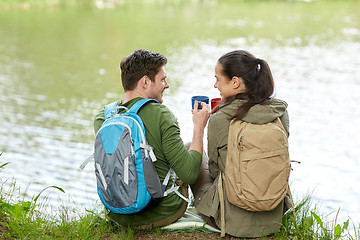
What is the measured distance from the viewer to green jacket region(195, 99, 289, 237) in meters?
2.62

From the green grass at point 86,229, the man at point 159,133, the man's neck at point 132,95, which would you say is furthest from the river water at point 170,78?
the man's neck at point 132,95

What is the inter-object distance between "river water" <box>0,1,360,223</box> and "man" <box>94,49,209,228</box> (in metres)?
1.14

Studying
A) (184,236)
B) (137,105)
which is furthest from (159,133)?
(184,236)

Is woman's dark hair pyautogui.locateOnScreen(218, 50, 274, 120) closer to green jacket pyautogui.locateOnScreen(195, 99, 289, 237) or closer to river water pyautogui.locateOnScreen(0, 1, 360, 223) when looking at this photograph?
green jacket pyautogui.locateOnScreen(195, 99, 289, 237)

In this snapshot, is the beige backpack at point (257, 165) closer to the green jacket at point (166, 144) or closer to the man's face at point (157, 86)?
the green jacket at point (166, 144)

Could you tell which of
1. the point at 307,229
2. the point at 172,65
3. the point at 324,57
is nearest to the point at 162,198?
the point at 307,229

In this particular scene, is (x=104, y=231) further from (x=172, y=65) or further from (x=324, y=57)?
(x=324, y=57)

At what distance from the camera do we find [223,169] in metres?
2.70

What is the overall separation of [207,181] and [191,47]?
12.0m

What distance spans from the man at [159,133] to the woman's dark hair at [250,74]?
0.88 ft

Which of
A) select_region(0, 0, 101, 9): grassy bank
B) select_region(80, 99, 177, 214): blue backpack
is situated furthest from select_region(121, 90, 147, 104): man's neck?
select_region(0, 0, 101, 9): grassy bank

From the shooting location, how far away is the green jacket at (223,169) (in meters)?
2.62

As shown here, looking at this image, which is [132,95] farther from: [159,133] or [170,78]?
[170,78]

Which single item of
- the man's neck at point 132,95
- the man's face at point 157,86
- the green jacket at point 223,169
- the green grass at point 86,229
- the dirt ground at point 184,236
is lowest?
the dirt ground at point 184,236
